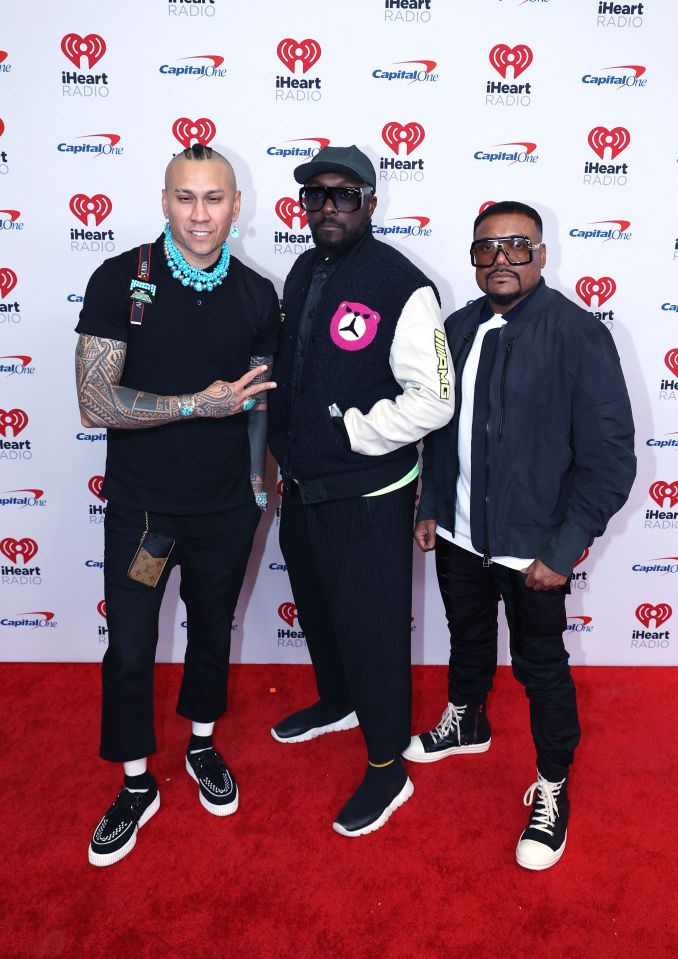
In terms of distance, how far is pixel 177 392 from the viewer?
215 centimetres

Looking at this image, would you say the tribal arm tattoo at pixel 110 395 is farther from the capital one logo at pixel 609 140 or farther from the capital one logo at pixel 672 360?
the capital one logo at pixel 672 360

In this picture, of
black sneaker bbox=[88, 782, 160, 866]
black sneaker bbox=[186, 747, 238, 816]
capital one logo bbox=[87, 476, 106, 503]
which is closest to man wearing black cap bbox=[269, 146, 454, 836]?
black sneaker bbox=[186, 747, 238, 816]

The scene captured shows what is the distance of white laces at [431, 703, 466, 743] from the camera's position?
271cm

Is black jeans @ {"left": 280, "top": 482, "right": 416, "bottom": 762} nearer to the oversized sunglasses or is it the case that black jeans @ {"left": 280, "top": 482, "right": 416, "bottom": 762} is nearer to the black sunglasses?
the oversized sunglasses

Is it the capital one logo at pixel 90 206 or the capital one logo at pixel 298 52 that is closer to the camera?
the capital one logo at pixel 298 52

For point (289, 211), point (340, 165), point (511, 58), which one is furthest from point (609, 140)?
point (340, 165)

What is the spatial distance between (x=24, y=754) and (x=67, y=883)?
0.70m

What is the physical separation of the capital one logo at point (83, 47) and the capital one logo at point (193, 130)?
0.36 metres

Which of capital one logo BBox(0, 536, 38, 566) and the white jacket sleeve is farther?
capital one logo BBox(0, 536, 38, 566)

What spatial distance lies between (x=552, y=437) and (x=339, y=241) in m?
0.84

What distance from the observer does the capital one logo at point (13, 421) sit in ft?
10.1

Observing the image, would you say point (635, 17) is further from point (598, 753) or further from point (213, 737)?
point (213, 737)

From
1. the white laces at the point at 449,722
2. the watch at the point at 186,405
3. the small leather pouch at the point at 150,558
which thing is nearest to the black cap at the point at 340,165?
the watch at the point at 186,405

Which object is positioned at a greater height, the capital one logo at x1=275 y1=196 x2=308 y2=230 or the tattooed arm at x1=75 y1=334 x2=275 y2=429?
the capital one logo at x1=275 y1=196 x2=308 y2=230
